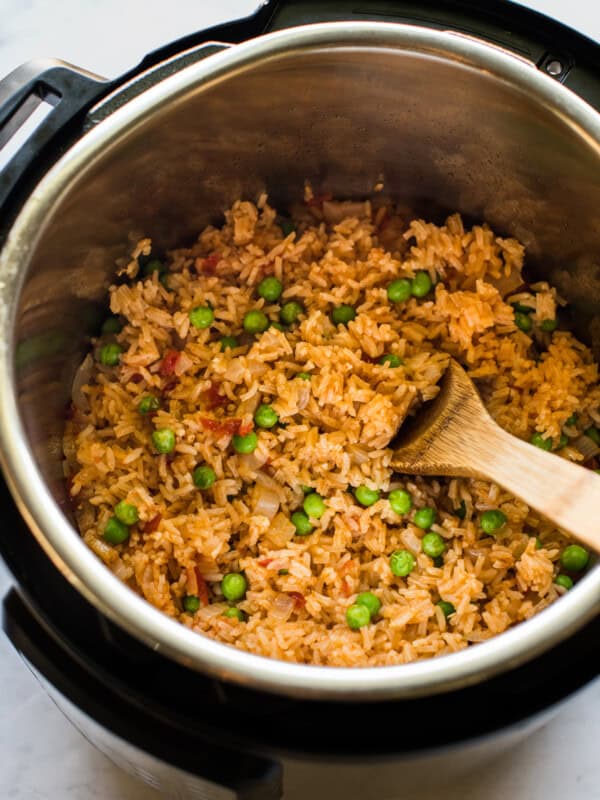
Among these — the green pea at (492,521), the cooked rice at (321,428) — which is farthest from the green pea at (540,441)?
the green pea at (492,521)

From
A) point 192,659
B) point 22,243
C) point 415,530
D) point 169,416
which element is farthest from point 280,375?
point 192,659

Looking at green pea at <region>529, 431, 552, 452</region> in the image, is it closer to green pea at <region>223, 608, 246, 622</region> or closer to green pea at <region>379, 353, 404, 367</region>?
green pea at <region>379, 353, 404, 367</region>

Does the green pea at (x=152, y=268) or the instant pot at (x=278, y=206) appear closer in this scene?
the instant pot at (x=278, y=206)

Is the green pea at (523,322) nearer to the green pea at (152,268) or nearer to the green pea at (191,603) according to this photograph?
the green pea at (152,268)

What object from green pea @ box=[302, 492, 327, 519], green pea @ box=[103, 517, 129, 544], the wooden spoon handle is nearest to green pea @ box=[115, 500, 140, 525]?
green pea @ box=[103, 517, 129, 544]

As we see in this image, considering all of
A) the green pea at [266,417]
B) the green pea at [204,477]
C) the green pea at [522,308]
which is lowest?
the green pea at [204,477]

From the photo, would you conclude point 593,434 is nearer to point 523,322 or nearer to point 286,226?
point 523,322
